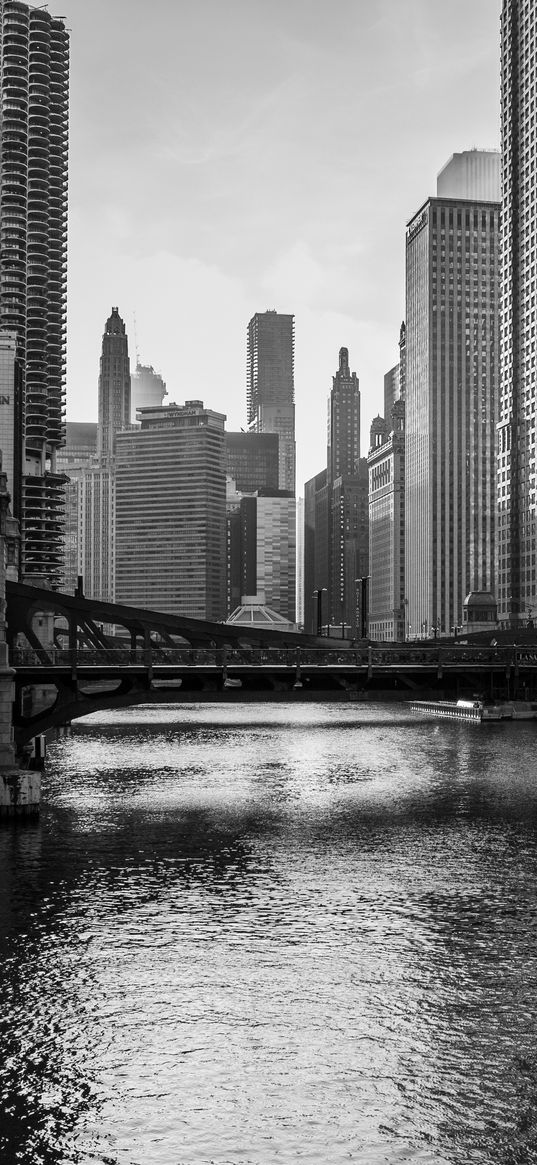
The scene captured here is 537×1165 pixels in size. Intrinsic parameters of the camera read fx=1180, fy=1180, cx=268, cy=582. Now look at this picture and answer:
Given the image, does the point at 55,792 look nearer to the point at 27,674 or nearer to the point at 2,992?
the point at 27,674

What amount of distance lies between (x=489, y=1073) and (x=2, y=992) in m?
16.1

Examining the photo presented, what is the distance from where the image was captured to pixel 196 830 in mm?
67562

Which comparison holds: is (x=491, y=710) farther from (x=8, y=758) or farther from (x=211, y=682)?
(x=8, y=758)

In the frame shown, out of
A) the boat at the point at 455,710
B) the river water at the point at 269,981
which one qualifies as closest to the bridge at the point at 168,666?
the river water at the point at 269,981

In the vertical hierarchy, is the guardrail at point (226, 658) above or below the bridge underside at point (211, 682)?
above

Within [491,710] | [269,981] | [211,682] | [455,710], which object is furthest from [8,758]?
[455,710]

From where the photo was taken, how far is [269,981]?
40.2m

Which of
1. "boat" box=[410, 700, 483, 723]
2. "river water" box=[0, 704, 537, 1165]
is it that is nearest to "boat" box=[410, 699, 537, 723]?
"boat" box=[410, 700, 483, 723]

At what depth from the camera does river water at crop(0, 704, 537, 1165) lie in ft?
96.6

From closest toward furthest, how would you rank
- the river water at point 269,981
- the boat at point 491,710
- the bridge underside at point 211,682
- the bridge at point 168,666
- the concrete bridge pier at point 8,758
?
the river water at point 269,981, the concrete bridge pier at point 8,758, the bridge underside at point 211,682, the bridge at point 168,666, the boat at point 491,710

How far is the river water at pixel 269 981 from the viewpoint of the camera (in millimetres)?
29438

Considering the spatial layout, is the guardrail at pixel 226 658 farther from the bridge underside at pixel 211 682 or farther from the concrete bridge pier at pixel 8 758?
the concrete bridge pier at pixel 8 758

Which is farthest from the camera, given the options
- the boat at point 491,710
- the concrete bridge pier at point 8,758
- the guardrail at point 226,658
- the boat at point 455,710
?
the boat at point 455,710

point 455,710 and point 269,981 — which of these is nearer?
point 269,981
